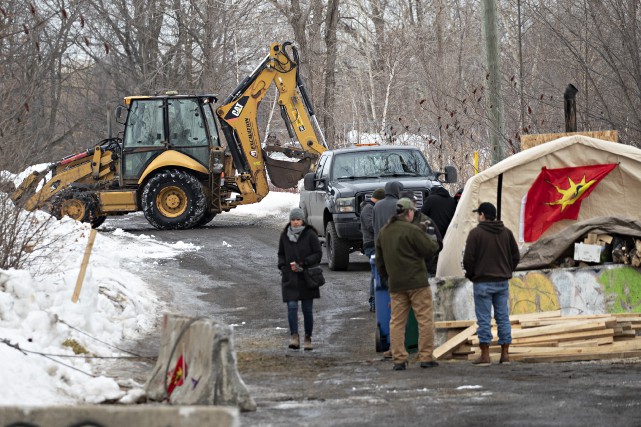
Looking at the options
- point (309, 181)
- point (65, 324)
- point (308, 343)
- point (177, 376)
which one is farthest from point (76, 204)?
point (177, 376)

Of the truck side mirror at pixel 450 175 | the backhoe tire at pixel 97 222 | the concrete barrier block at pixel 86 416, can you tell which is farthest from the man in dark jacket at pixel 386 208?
the backhoe tire at pixel 97 222

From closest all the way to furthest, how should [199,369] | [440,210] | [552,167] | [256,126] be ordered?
1. [199,369]
2. [552,167]
3. [440,210]
4. [256,126]

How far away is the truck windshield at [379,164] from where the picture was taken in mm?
20922

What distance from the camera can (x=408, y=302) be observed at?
12.4 meters

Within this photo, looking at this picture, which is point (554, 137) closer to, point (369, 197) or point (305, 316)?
point (369, 197)

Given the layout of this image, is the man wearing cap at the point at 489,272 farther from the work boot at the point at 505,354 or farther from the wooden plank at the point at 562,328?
the wooden plank at the point at 562,328

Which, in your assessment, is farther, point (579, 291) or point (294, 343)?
point (579, 291)

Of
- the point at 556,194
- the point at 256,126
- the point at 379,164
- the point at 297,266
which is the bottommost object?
the point at 297,266

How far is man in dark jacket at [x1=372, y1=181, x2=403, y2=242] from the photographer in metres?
15.0

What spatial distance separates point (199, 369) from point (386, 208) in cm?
566

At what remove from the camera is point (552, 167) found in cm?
1572

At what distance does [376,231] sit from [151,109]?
14.8m

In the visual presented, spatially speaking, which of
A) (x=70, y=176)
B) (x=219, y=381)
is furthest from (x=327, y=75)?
(x=219, y=381)

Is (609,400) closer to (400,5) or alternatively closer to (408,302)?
(408,302)
